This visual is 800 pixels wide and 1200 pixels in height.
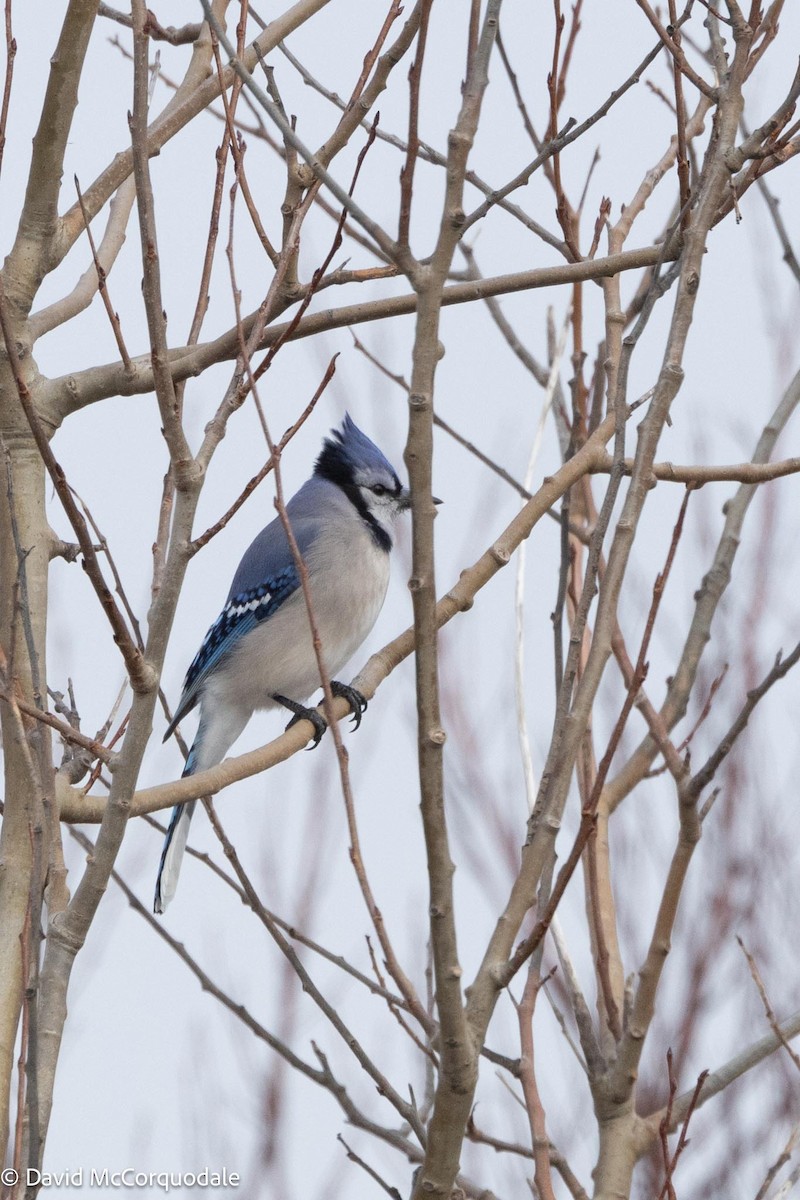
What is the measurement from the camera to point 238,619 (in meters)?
4.69

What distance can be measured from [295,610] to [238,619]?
239 millimetres

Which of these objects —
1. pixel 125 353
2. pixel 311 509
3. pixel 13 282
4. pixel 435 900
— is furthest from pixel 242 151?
pixel 311 509

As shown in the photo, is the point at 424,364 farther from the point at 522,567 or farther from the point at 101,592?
the point at 522,567

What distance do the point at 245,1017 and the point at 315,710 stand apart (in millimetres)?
1551

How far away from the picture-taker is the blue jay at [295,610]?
4.45 m

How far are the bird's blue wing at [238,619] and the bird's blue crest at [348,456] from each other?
485mm

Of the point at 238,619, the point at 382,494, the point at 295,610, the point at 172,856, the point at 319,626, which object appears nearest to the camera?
the point at 172,856

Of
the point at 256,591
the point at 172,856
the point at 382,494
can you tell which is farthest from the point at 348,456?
the point at 172,856

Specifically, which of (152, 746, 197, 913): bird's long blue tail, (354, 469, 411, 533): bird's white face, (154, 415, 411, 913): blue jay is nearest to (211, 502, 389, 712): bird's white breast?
(154, 415, 411, 913): blue jay

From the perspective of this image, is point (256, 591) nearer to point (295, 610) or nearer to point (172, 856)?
point (295, 610)

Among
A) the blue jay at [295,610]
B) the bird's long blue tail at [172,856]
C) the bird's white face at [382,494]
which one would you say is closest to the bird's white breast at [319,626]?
the blue jay at [295,610]

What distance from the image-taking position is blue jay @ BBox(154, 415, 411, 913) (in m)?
4.45

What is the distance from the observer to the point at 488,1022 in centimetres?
192

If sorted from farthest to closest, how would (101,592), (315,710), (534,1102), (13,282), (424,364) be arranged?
(315,710) < (13,282) < (534,1102) < (101,592) < (424,364)
